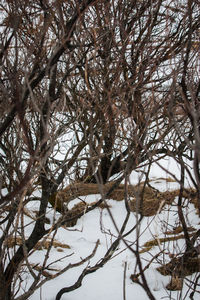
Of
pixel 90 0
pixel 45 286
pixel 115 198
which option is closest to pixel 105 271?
pixel 45 286

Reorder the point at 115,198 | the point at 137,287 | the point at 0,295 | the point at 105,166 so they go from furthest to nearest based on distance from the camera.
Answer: the point at 105,166 → the point at 115,198 → the point at 137,287 → the point at 0,295

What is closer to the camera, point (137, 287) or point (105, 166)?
point (137, 287)

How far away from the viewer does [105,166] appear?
6160 mm

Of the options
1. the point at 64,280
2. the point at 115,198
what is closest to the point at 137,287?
the point at 64,280

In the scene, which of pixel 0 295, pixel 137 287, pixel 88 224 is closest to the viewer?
pixel 0 295

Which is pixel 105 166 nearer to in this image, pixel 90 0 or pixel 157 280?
pixel 157 280

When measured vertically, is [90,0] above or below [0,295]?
above

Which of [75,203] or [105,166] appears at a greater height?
[105,166]

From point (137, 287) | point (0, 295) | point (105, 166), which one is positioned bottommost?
point (137, 287)

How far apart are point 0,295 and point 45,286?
922mm

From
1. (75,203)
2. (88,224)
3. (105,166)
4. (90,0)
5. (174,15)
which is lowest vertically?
(88,224)

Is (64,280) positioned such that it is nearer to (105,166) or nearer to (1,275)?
(1,275)

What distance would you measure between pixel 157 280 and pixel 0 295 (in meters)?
1.54

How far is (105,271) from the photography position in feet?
11.1
